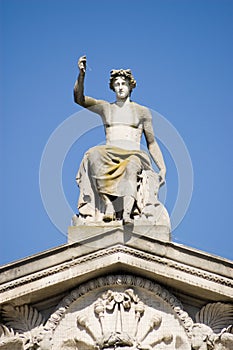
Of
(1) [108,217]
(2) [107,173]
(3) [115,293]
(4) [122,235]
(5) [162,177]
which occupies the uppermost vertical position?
(5) [162,177]

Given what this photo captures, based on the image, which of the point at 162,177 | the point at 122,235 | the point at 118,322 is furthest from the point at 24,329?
the point at 162,177

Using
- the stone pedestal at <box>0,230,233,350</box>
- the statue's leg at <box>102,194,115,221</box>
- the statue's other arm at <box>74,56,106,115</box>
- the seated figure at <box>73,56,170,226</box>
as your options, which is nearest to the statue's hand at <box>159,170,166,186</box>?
the seated figure at <box>73,56,170,226</box>

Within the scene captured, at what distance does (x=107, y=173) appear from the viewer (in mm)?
29609

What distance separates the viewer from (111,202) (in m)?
29.3

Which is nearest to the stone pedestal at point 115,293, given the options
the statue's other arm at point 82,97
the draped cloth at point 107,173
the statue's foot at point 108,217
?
the statue's foot at point 108,217

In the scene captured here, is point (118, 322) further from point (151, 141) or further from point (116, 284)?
point (151, 141)

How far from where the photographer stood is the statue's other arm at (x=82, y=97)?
2981 centimetres

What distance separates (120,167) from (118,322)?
9.97 ft

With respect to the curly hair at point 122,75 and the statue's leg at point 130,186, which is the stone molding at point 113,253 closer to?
the statue's leg at point 130,186

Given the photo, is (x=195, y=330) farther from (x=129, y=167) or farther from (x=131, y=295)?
(x=129, y=167)

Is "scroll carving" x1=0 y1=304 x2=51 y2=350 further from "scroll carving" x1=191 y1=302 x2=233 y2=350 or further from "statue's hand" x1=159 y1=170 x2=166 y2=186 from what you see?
"statue's hand" x1=159 y1=170 x2=166 y2=186

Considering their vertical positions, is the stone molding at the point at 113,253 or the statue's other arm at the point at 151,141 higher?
the statue's other arm at the point at 151,141

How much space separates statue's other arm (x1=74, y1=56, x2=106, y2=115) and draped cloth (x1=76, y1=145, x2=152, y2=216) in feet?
3.47

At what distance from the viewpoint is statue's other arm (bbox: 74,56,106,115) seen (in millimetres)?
29812
